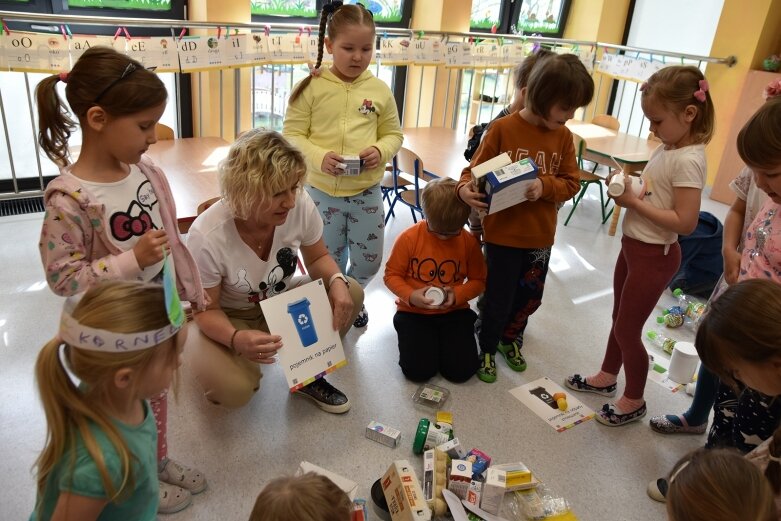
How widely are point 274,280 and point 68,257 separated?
0.76 metres

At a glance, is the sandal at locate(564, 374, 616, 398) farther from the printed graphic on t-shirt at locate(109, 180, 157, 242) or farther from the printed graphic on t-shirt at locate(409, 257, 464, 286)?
the printed graphic on t-shirt at locate(109, 180, 157, 242)

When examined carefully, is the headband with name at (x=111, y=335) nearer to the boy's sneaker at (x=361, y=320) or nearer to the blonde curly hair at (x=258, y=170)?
the blonde curly hair at (x=258, y=170)

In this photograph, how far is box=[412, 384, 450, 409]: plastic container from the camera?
7.28 feet

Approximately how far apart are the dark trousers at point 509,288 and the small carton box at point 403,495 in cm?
84

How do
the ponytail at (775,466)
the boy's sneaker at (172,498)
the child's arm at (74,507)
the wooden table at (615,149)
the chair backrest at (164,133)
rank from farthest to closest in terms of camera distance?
the wooden table at (615,149) → the chair backrest at (164,133) → the boy's sneaker at (172,498) → the ponytail at (775,466) → the child's arm at (74,507)

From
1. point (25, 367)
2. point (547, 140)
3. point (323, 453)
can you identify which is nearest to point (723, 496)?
point (323, 453)

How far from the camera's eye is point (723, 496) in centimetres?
94

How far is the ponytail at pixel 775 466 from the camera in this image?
114 cm

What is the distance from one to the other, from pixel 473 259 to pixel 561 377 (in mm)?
651

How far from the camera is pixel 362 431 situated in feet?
6.76

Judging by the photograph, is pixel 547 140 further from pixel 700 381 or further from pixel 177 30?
pixel 177 30

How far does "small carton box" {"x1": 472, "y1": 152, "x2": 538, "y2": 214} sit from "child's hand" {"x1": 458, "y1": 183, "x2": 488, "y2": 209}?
2 centimetres

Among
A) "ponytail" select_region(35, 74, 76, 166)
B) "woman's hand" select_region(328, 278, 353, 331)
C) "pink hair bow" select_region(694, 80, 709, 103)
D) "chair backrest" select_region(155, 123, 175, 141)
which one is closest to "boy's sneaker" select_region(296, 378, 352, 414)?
"woman's hand" select_region(328, 278, 353, 331)

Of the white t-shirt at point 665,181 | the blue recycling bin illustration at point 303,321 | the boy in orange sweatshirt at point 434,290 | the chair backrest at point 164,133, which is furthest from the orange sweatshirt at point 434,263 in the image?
the chair backrest at point 164,133
